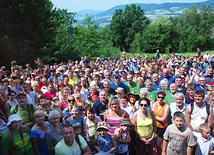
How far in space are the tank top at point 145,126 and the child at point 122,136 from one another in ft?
1.27

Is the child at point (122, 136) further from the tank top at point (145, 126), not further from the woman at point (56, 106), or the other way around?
the woman at point (56, 106)

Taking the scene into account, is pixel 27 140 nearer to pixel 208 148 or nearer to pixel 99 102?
pixel 99 102

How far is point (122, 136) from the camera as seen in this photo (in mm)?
4871

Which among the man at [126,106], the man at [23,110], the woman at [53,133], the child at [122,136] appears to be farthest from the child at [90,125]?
the man at [23,110]

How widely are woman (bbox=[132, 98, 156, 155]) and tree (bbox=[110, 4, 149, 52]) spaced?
59.5 meters

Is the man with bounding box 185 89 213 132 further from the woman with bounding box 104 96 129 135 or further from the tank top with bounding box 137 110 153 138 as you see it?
the woman with bounding box 104 96 129 135

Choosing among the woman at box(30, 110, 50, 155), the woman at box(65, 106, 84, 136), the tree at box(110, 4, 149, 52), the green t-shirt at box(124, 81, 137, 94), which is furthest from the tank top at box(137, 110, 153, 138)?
the tree at box(110, 4, 149, 52)

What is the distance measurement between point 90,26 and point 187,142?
41.8 metres

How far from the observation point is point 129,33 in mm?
65625

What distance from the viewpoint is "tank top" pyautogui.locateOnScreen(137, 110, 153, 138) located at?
5160 mm

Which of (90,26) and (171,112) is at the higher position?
(90,26)

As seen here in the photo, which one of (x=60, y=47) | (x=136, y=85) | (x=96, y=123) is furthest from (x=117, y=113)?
(x=60, y=47)

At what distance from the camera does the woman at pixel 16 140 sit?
416 cm

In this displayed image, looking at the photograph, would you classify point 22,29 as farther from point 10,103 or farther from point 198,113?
point 198,113
